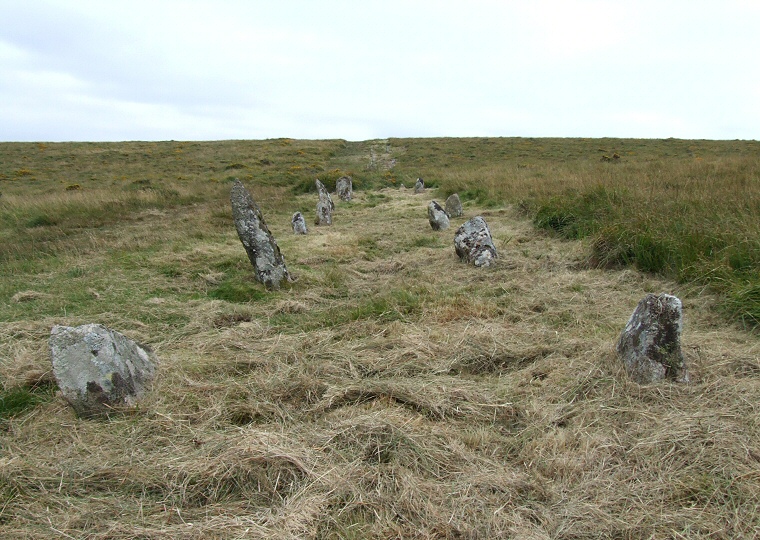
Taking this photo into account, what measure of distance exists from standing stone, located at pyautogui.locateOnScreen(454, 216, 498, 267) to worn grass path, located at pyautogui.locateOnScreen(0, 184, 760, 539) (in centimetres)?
127

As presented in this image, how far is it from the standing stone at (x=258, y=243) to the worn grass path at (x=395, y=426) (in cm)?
73

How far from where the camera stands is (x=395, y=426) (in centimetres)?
297

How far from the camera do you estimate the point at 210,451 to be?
9.25 feet

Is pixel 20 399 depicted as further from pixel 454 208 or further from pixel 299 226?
pixel 454 208

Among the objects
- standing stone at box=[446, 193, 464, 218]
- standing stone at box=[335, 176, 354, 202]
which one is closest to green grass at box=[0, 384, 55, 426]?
standing stone at box=[446, 193, 464, 218]

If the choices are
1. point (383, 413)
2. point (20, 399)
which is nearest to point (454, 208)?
point (383, 413)

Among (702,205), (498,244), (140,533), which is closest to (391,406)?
(140,533)

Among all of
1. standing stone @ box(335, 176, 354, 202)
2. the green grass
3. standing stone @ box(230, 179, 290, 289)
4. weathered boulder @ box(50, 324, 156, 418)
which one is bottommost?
the green grass

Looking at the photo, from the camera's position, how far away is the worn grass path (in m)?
2.36

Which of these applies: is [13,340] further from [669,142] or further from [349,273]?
[669,142]

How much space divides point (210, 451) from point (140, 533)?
1.93 feet

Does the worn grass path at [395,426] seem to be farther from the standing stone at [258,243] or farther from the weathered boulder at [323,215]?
the weathered boulder at [323,215]

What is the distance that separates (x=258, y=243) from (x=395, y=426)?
4.40 metres

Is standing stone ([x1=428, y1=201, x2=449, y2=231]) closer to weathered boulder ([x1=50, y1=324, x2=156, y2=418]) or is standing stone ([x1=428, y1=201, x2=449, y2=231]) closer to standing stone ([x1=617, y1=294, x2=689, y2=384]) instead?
standing stone ([x1=617, y1=294, x2=689, y2=384])
